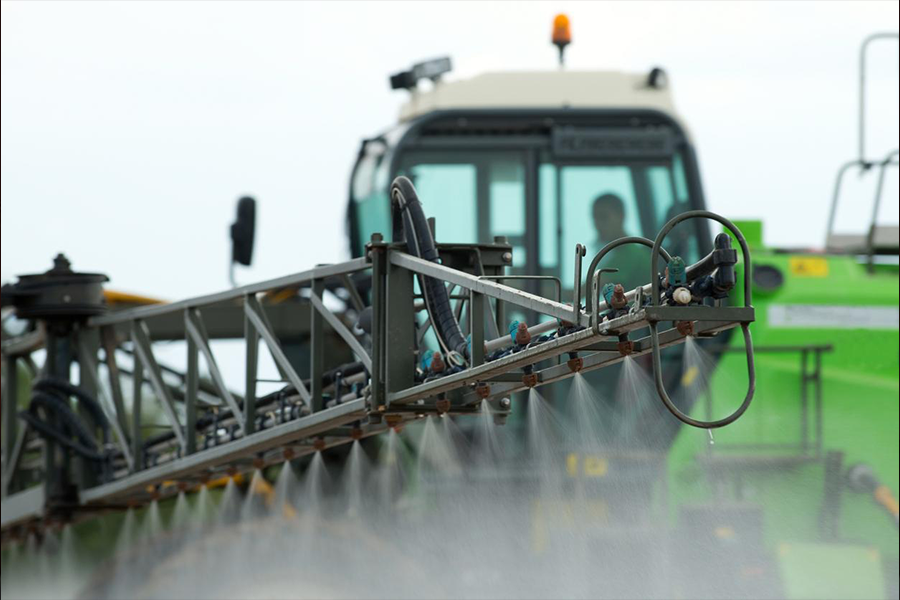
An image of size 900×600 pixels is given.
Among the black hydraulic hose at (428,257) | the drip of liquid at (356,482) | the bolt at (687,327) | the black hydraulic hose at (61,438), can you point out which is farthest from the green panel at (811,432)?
the black hydraulic hose at (61,438)

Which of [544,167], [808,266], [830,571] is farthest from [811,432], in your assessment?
[544,167]

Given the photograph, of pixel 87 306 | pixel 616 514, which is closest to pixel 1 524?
pixel 87 306

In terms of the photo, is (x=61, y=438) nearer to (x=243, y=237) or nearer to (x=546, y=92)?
(x=243, y=237)

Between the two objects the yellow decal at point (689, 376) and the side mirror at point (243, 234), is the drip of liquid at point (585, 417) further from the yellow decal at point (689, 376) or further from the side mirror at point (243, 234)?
the side mirror at point (243, 234)

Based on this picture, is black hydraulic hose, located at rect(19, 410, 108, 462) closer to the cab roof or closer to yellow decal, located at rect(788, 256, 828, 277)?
the cab roof

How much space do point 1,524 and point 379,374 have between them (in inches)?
174

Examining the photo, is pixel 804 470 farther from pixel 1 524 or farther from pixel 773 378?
pixel 1 524

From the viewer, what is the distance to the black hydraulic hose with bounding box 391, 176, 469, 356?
266 inches

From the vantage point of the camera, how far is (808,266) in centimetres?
970

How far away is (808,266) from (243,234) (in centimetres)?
348

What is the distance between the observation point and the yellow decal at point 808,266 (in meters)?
9.64

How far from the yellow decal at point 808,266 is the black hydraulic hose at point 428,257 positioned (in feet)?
11.5

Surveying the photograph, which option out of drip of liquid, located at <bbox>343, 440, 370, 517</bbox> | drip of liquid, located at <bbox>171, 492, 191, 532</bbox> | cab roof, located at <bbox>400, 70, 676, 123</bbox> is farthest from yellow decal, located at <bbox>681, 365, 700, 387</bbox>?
drip of liquid, located at <bbox>171, 492, 191, 532</bbox>

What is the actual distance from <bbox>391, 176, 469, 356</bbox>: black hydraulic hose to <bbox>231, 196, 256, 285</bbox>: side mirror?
2.19 m
